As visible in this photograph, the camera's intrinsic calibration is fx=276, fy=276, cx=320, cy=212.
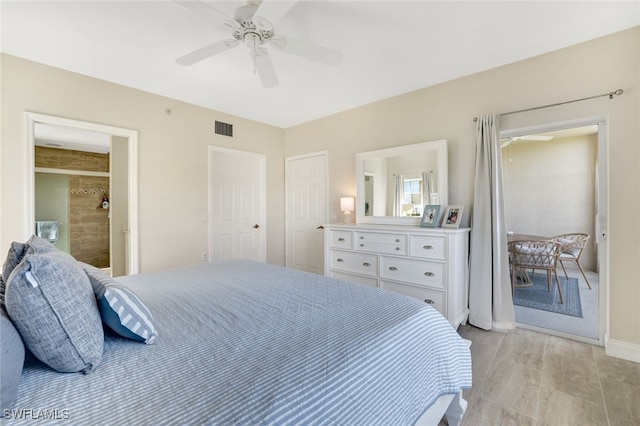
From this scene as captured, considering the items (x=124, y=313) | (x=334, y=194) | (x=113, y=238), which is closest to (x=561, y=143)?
(x=334, y=194)

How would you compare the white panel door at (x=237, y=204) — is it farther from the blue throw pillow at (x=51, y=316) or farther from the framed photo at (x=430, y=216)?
the blue throw pillow at (x=51, y=316)

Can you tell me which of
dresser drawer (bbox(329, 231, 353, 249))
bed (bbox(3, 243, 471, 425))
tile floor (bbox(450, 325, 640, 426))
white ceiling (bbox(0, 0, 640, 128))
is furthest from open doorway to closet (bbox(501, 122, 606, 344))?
bed (bbox(3, 243, 471, 425))

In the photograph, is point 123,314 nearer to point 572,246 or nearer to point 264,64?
point 264,64

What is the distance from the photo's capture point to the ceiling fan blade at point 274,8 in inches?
58.6

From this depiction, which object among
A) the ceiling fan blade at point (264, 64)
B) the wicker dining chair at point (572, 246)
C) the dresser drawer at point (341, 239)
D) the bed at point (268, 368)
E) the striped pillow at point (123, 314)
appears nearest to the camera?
the bed at point (268, 368)

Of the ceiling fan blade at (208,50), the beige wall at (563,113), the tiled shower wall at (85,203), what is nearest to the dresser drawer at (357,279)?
the beige wall at (563,113)

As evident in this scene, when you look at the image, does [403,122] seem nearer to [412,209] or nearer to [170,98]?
[412,209]

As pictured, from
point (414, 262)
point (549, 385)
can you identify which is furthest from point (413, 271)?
point (549, 385)

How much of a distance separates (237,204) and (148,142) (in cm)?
138

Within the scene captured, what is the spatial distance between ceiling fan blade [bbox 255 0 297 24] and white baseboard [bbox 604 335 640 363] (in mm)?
3350

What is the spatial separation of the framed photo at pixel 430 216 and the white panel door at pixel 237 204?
248 cm

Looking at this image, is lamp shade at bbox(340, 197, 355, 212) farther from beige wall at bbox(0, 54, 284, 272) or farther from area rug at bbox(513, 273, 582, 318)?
area rug at bbox(513, 273, 582, 318)

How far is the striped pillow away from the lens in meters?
0.96

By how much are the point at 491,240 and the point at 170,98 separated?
13.0ft
